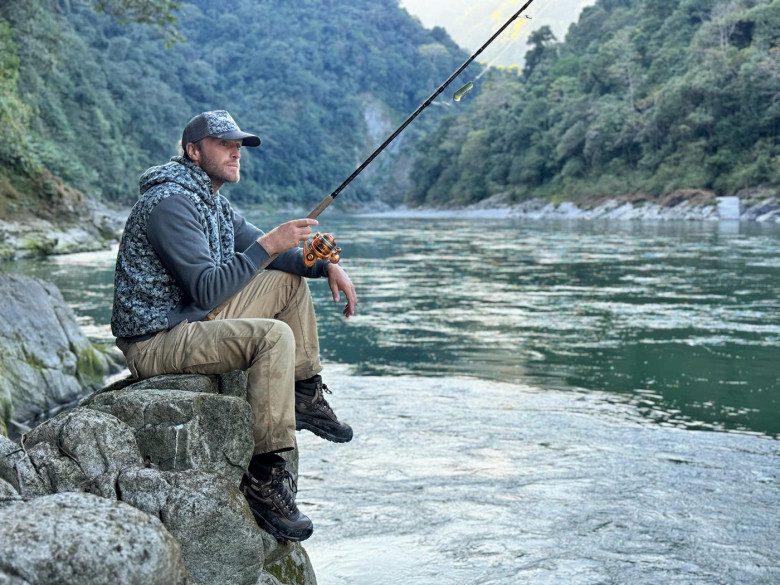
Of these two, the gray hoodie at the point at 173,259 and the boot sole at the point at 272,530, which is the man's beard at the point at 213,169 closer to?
the gray hoodie at the point at 173,259

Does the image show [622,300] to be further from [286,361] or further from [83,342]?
[286,361]

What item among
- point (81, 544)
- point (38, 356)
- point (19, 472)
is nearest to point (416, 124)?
point (38, 356)

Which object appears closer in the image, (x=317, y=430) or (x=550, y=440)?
(x=317, y=430)

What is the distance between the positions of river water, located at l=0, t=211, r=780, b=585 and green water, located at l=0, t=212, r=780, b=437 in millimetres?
61

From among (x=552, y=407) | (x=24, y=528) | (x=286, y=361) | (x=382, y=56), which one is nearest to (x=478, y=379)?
(x=552, y=407)

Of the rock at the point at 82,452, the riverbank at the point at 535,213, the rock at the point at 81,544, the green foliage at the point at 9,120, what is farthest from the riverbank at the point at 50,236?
the rock at the point at 81,544

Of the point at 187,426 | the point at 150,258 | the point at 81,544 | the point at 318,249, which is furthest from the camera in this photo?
the point at 318,249

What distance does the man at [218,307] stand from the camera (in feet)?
12.3

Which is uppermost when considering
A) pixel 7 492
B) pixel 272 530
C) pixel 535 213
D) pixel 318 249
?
pixel 318 249

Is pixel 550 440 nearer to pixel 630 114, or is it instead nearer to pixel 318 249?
pixel 318 249

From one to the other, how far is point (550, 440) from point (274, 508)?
4.13 meters

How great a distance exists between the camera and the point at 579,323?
13891 millimetres

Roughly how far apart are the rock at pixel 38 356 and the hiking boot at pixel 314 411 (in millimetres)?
4159

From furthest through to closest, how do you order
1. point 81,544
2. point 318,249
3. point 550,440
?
point 550,440 < point 318,249 < point 81,544
